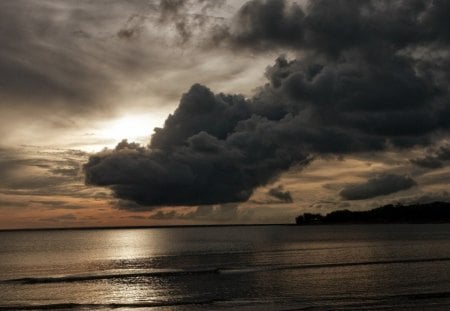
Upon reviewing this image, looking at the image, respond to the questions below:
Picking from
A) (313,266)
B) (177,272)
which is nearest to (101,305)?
(177,272)

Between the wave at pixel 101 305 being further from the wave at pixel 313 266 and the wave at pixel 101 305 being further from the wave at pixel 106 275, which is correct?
the wave at pixel 313 266

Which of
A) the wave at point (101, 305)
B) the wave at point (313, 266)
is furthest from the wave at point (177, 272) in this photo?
the wave at point (101, 305)

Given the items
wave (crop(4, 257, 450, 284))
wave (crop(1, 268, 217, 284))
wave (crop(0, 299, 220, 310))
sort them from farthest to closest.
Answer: wave (crop(4, 257, 450, 284)), wave (crop(1, 268, 217, 284)), wave (crop(0, 299, 220, 310))

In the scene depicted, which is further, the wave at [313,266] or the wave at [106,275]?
the wave at [313,266]

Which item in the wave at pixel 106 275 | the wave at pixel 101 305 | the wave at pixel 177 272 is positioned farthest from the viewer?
the wave at pixel 177 272

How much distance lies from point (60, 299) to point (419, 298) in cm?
4344

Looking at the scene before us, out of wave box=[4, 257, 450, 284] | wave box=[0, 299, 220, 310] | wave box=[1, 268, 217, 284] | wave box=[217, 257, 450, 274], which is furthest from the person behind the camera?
wave box=[217, 257, 450, 274]

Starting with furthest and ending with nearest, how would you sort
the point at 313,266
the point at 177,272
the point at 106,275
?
the point at 313,266
the point at 177,272
the point at 106,275

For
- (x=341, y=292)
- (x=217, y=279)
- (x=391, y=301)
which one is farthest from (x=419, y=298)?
(x=217, y=279)

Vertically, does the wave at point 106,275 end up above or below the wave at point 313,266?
above

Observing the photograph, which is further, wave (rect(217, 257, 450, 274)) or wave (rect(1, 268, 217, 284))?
wave (rect(217, 257, 450, 274))

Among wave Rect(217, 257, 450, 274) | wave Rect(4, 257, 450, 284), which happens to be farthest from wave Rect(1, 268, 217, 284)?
wave Rect(217, 257, 450, 274)

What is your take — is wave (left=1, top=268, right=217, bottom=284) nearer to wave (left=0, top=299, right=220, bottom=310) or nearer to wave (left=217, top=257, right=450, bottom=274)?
wave (left=217, top=257, right=450, bottom=274)

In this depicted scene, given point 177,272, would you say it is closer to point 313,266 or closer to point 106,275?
point 106,275
